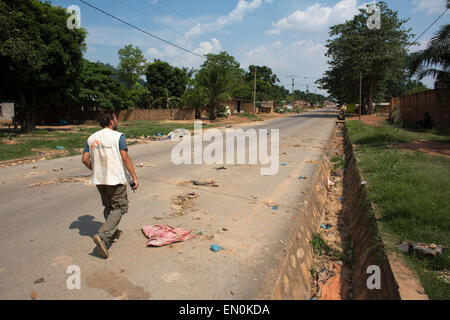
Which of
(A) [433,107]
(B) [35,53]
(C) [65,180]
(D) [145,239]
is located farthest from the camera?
Result: (A) [433,107]

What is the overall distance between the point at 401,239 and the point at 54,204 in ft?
19.0

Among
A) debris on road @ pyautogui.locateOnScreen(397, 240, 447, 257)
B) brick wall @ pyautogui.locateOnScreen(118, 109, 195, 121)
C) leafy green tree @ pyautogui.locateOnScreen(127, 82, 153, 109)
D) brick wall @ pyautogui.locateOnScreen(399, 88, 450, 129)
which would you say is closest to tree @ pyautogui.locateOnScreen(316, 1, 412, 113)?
brick wall @ pyautogui.locateOnScreen(399, 88, 450, 129)

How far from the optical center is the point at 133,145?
47.1 ft

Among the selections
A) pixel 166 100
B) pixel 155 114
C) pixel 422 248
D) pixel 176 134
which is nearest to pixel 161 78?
pixel 166 100

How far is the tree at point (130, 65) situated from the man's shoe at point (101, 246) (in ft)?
157

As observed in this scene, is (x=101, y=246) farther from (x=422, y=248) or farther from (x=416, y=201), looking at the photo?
(x=416, y=201)

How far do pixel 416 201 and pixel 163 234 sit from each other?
4.16 metres

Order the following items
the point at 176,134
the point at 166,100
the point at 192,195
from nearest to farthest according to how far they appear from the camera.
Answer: the point at 192,195 → the point at 176,134 → the point at 166,100

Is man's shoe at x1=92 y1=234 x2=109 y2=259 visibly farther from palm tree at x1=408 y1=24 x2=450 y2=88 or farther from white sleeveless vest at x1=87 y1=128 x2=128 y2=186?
palm tree at x1=408 y1=24 x2=450 y2=88

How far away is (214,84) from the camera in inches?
1198

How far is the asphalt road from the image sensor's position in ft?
9.94

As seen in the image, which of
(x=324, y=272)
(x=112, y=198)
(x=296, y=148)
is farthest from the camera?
(x=296, y=148)
